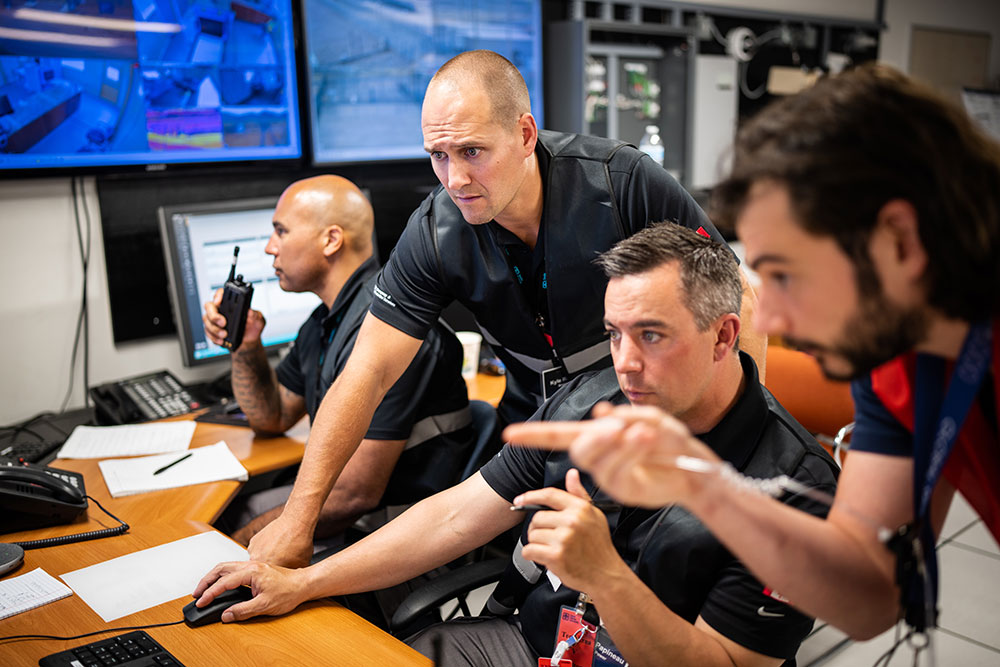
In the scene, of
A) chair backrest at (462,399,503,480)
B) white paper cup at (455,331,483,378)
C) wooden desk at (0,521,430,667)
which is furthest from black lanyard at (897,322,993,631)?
white paper cup at (455,331,483,378)

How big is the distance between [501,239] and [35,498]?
112 centimetres

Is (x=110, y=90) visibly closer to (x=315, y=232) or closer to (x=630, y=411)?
(x=315, y=232)

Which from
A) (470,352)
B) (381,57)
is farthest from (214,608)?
(381,57)

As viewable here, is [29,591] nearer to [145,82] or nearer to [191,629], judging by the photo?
[191,629]

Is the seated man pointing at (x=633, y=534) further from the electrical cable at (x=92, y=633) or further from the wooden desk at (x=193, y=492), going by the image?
the wooden desk at (x=193, y=492)

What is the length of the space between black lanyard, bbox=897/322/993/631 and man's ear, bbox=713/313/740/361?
1.62 ft

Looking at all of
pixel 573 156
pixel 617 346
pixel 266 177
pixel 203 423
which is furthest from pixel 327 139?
pixel 617 346

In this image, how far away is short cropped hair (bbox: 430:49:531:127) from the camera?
167 cm

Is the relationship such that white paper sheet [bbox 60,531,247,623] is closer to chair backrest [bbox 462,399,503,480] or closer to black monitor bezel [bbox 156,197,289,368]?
chair backrest [bbox 462,399,503,480]

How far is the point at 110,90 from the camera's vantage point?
2.54 meters

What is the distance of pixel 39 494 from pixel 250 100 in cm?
165

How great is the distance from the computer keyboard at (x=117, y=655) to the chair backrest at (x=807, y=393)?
1.91 metres

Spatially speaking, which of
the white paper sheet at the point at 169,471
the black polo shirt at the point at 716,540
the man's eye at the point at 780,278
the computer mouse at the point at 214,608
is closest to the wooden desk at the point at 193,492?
the white paper sheet at the point at 169,471

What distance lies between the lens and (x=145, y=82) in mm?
2600
